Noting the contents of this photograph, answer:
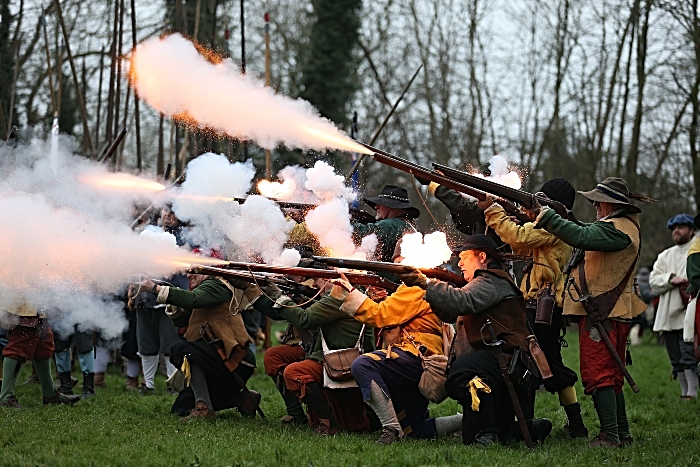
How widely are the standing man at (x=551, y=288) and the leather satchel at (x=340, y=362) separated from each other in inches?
70.1

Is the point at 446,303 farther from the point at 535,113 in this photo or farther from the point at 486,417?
the point at 535,113

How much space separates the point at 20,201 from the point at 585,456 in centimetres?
577

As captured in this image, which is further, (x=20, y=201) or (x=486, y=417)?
(x=20, y=201)

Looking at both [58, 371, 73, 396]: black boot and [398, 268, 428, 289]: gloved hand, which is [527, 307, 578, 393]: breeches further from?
[58, 371, 73, 396]: black boot

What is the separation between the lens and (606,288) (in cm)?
812

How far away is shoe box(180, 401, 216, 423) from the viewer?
9.55m

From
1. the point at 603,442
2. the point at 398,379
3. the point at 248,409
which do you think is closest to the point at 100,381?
the point at 248,409

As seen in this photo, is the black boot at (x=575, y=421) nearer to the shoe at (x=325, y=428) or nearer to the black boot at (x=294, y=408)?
the shoe at (x=325, y=428)

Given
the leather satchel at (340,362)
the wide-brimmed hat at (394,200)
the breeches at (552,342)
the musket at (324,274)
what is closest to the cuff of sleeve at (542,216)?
the breeches at (552,342)

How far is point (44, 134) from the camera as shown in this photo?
779 inches

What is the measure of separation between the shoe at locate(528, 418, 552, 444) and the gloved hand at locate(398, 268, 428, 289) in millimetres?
1836

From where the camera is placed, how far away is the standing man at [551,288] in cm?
852

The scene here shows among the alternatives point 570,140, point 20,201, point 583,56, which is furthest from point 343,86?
point 20,201

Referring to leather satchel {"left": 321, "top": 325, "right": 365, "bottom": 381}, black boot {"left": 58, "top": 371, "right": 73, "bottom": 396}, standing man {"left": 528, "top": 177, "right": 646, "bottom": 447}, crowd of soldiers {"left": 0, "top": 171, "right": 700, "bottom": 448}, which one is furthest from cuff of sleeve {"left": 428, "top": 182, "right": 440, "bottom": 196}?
black boot {"left": 58, "top": 371, "right": 73, "bottom": 396}
